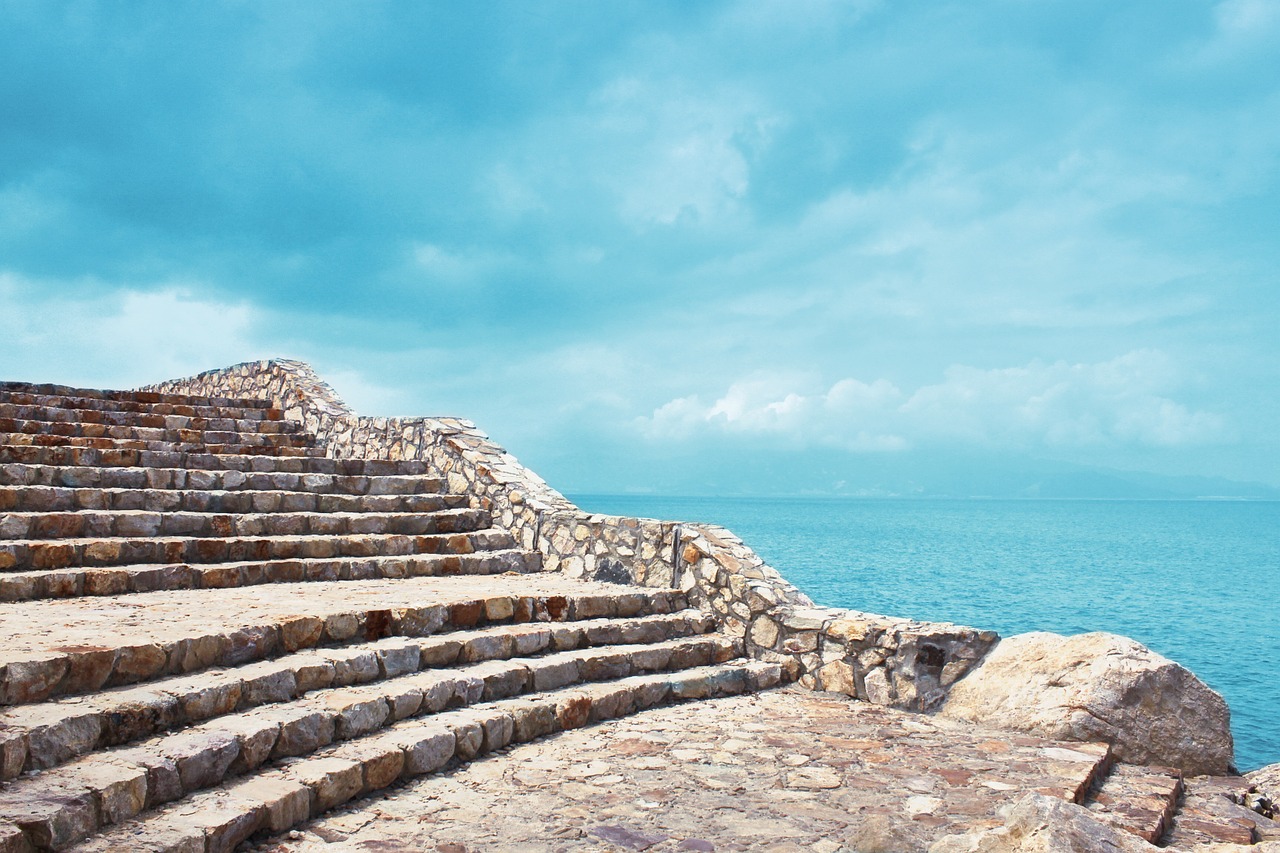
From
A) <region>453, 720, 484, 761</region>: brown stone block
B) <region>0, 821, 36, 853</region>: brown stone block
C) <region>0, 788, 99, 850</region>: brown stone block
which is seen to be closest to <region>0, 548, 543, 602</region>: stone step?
<region>453, 720, 484, 761</region>: brown stone block

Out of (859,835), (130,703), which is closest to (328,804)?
(130,703)

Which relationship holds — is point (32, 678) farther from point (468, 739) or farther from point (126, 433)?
point (126, 433)

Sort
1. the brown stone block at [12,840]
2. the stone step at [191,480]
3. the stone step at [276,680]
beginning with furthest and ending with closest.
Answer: the stone step at [191,480] < the stone step at [276,680] < the brown stone block at [12,840]

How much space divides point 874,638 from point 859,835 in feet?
9.25

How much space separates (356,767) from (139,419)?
7925 mm

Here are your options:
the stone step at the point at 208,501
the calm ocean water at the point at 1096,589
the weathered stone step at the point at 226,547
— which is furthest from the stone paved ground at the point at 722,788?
the calm ocean water at the point at 1096,589

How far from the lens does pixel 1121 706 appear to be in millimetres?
5395

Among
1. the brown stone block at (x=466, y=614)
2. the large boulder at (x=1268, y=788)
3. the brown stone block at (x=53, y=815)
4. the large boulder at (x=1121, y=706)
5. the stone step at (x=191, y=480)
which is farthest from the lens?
the stone step at (x=191, y=480)

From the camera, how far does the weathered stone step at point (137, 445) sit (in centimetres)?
860

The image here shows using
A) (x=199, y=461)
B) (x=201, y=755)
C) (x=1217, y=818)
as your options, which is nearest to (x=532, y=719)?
(x=201, y=755)

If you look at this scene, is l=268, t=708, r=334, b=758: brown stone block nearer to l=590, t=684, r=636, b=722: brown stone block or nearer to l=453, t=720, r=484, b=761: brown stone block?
l=453, t=720, r=484, b=761: brown stone block

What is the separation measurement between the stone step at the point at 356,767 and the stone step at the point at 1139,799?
7.99 ft

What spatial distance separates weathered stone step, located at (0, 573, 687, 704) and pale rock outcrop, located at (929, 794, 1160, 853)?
3.55m

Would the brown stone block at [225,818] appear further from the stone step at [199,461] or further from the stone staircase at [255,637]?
the stone step at [199,461]
